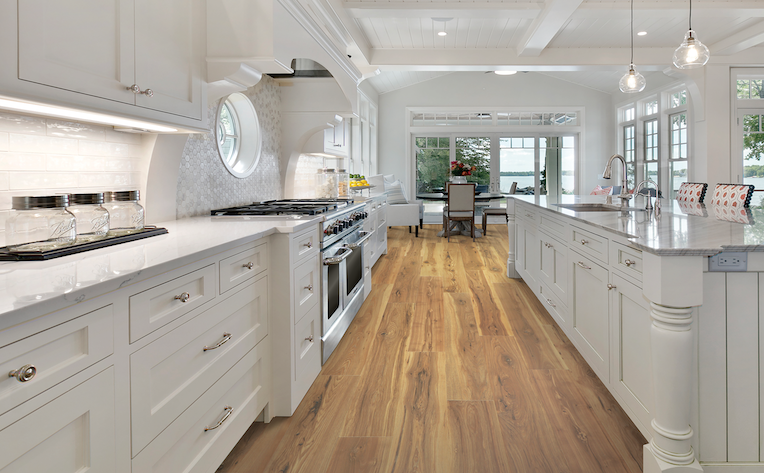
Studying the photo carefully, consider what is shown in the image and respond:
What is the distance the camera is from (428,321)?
3.42 m

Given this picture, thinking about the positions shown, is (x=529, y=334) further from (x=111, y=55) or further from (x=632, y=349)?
(x=111, y=55)

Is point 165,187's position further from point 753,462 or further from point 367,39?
point 367,39

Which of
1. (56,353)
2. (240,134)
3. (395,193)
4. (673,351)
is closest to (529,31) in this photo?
(240,134)

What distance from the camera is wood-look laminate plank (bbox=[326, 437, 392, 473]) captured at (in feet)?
5.43

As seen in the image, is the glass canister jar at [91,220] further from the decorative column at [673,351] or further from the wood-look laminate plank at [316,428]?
the decorative column at [673,351]

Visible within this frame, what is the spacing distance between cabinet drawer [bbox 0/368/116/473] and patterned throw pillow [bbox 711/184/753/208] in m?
3.76

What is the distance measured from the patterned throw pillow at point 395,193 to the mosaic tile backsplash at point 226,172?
497cm

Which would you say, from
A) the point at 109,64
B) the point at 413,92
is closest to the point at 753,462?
the point at 109,64

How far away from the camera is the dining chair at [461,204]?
752cm

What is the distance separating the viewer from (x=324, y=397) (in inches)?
87.0

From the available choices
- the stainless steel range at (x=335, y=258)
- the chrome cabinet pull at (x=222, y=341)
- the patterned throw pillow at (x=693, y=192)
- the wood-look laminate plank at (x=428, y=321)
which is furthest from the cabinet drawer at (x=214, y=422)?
the patterned throw pillow at (x=693, y=192)

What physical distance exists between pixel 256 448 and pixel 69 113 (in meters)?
1.36

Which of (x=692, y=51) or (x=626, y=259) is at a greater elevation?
(x=692, y=51)

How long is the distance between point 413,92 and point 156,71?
359 inches
